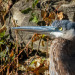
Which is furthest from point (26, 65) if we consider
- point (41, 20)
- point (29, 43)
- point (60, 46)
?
point (60, 46)

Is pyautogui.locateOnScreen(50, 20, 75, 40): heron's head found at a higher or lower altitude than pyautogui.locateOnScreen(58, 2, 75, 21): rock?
lower

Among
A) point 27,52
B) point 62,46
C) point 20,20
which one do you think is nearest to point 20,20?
point 20,20

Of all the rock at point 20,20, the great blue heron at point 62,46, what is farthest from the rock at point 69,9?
the great blue heron at point 62,46

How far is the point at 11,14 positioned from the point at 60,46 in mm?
1219

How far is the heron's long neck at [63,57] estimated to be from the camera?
113 cm

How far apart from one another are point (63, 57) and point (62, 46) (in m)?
0.10

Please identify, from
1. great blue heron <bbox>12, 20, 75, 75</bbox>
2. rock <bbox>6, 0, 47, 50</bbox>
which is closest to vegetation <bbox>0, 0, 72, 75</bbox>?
rock <bbox>6, 0, 47, 50</bbox>

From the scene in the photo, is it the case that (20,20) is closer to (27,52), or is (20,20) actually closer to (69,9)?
(27,52)

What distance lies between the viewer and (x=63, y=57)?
3.81 feet


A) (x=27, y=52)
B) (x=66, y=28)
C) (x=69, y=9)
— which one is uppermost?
(x=69, y=9)

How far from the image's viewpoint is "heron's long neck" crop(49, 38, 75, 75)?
1130mm

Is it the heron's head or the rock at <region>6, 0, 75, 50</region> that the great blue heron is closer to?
the heron's head

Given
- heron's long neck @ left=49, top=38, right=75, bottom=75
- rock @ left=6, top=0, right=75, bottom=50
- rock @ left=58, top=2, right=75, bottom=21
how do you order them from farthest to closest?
1. rock @ left=6, top=0, right=75, bottom=50
2. rock @ left=58, top=2, right=75, bottom=21
3. heron's long neck @ left=49, top=38, right=75, bottom=75

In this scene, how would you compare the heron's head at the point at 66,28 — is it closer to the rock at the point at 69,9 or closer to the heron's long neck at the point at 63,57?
the heron's long neck at the point at 63,57
